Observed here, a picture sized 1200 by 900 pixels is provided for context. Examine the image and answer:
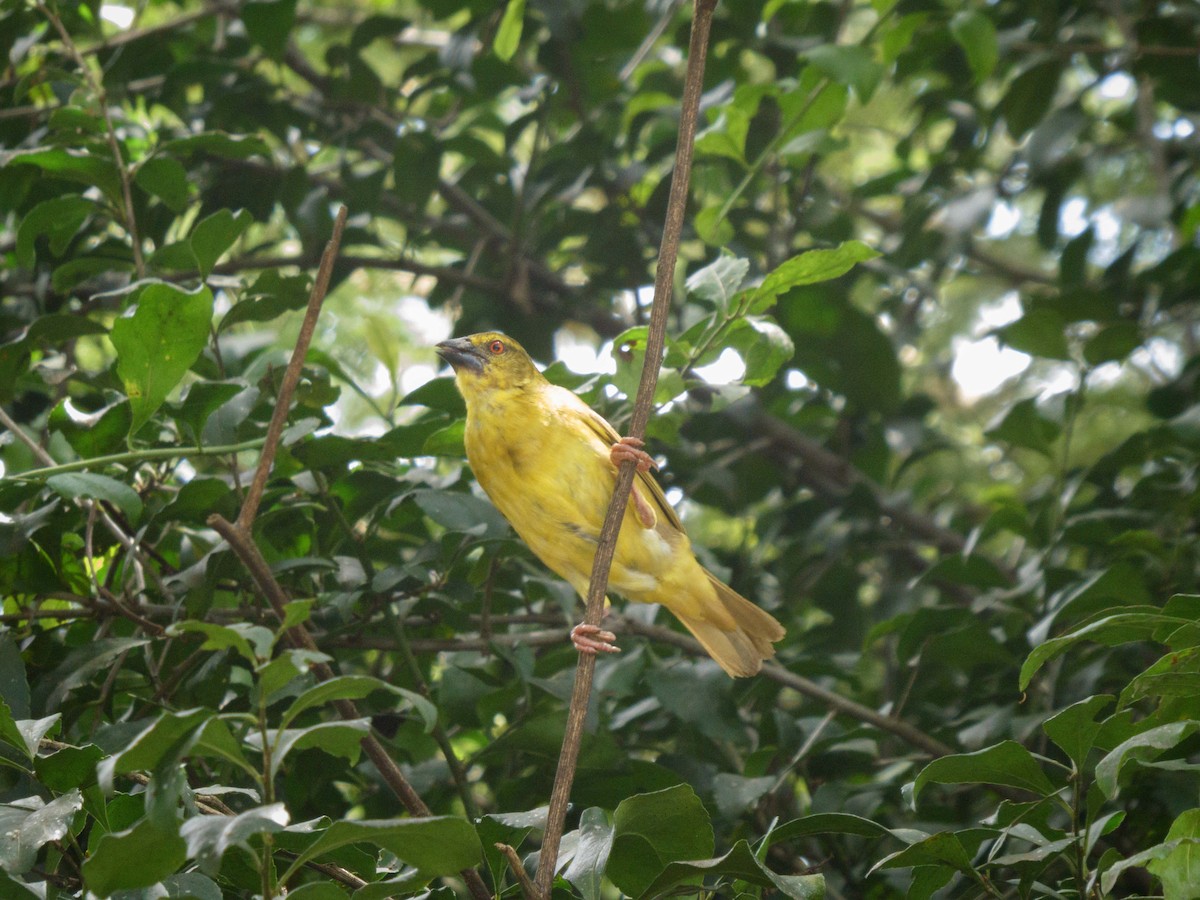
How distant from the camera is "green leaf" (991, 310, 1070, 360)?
10.7 feet

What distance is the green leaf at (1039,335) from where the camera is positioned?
3.27 meters

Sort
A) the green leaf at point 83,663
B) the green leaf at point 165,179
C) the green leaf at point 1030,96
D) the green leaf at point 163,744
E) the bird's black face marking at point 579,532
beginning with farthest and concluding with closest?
the green leaf at point 1030,96
the bird's black face marking at point 579,532
the green leaf at point 165,179
the green leaf at point 83,663
the green leaf at point 163,744

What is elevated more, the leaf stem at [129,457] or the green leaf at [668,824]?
the leaf stem at [129,457]

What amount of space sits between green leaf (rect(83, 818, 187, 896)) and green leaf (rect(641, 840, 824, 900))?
657 mm

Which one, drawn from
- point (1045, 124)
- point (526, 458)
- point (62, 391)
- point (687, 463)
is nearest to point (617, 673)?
point (526, 458)

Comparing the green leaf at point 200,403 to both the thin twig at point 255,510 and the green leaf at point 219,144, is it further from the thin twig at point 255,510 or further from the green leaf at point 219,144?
the green leaf at point 219,144

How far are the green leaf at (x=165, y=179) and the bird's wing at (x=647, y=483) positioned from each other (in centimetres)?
114

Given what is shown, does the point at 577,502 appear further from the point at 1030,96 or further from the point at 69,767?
the point at 1030,96

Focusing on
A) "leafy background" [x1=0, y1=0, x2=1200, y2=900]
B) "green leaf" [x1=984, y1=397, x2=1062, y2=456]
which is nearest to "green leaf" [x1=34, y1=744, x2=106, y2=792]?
"leafy background" [x1=0, y1=0, x2=1200, y2=900]

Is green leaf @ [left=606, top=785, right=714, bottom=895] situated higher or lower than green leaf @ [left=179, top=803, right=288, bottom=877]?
lower

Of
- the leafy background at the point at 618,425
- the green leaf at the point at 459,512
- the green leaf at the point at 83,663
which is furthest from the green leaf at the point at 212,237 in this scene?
the green leaf at the point at 83,663

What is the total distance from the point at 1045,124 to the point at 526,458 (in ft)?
7.14

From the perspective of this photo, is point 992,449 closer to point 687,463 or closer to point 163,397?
point 687,463

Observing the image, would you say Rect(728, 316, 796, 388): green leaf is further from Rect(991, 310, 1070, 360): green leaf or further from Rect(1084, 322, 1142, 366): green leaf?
Rect(1084, 322, 1142, 366): green leaf
